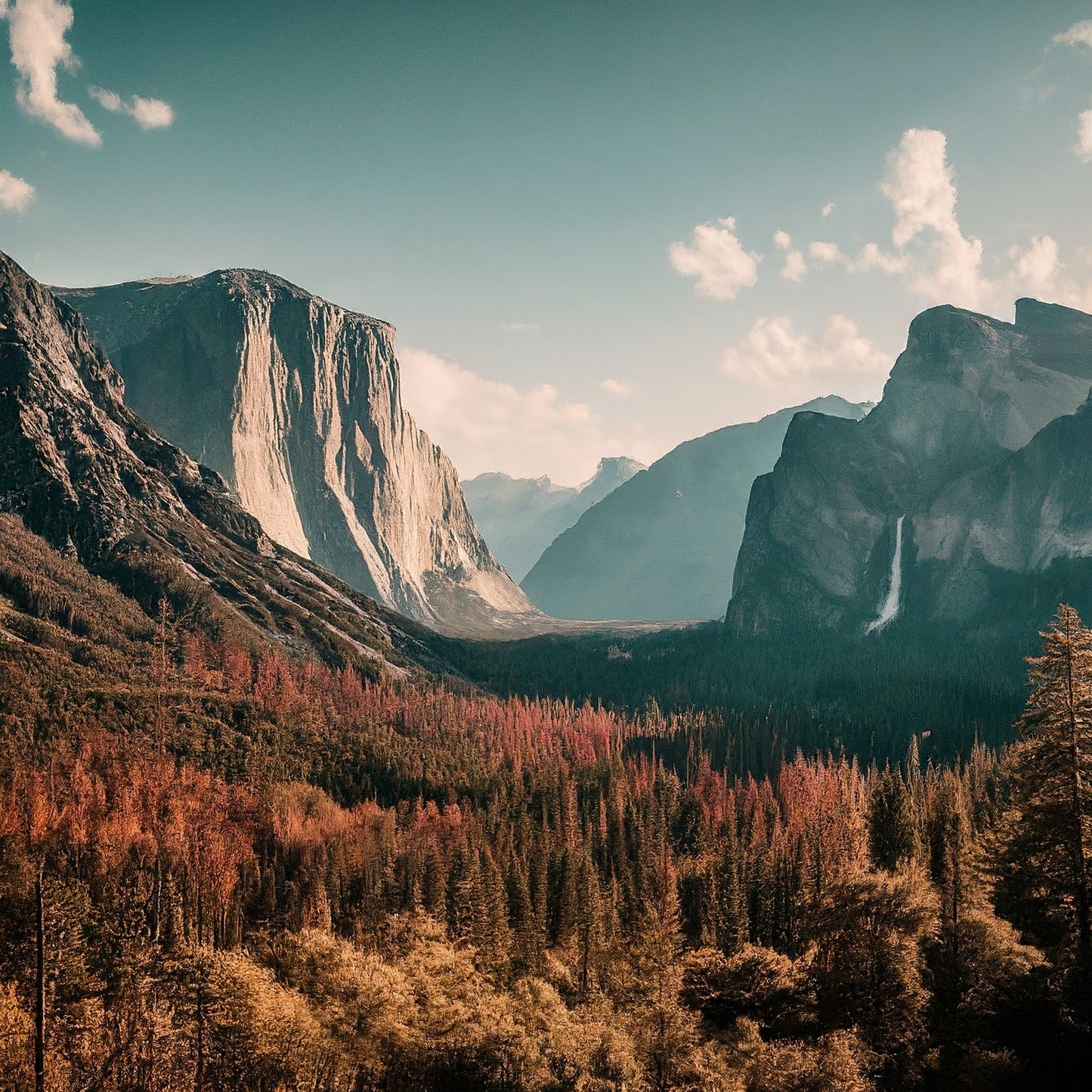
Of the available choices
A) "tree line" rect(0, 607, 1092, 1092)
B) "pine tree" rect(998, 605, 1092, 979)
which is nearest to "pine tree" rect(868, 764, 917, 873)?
"tree line" rect(0, 607, 1092, 1092)

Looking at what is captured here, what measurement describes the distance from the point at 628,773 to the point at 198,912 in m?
89.5

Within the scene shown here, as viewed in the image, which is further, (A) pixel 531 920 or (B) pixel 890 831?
(A) pixel 531 920

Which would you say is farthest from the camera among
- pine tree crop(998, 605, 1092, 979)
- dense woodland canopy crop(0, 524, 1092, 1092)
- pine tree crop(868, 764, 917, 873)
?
pine tree crop(868, 764, 917, 873)

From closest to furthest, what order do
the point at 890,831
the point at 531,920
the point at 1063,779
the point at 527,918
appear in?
the point at 1063,779 < the point at 890,831 < the point at 531,920 < the point at 527,918

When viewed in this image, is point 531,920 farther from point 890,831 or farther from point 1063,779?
point 1063,779

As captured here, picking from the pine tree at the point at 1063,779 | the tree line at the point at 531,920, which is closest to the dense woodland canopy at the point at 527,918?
the pine tree at the point at 1063,779

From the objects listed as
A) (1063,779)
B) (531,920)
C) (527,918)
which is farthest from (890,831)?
(1063,779)

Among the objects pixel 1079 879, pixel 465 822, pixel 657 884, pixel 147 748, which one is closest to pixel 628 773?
pixel 465 822

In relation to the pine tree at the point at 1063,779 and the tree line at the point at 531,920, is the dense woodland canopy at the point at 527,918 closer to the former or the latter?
the pine tree at the point at 1063,779

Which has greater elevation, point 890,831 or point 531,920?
point 890,831

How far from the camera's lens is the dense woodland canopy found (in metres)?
42.9

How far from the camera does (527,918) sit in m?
89.6

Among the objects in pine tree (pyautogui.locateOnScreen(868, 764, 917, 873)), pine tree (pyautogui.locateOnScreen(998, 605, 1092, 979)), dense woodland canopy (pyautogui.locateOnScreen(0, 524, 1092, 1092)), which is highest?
pine tree (pyautogui.locateOnScreen(998, 605, 1092, 979))

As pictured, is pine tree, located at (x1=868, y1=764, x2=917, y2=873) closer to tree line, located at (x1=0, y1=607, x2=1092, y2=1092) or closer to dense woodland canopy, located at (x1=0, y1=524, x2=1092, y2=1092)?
dense woodland canopy, located at (x1=0, y1=524, x2=1092, y2=1092)
